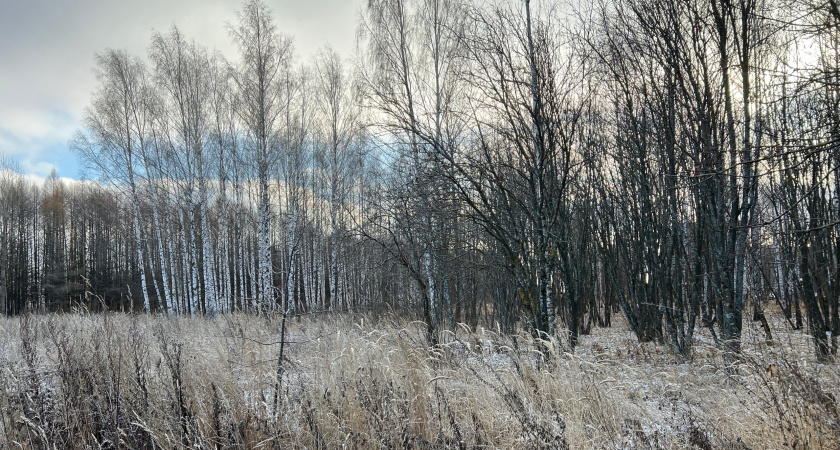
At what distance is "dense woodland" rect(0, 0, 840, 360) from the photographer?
→ 482cm

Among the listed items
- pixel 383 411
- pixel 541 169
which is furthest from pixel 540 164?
pixel 383 411

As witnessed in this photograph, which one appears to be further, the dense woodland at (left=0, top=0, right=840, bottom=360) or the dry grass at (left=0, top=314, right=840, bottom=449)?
the dense woodland at (left=0, top=0, right=840, bottom=360)

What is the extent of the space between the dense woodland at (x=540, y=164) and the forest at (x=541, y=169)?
63 millimetres

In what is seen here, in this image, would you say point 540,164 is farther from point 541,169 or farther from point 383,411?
point 383,411

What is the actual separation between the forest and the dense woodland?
63 mm

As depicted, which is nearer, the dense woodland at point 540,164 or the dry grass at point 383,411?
the dry grass at point 383,411

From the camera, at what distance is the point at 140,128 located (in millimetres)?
13883

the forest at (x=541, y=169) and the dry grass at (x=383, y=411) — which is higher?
the forest at (x=541, y=169)

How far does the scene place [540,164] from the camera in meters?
4.77

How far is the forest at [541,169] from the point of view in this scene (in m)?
4.80

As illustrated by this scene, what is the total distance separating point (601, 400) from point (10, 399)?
198 inches

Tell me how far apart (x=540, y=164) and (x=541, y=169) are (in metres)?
0.08

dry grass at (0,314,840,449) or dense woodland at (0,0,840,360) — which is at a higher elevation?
dense woodland at (0,0,840,360)

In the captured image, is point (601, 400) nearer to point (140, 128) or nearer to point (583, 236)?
point (583, 236)
